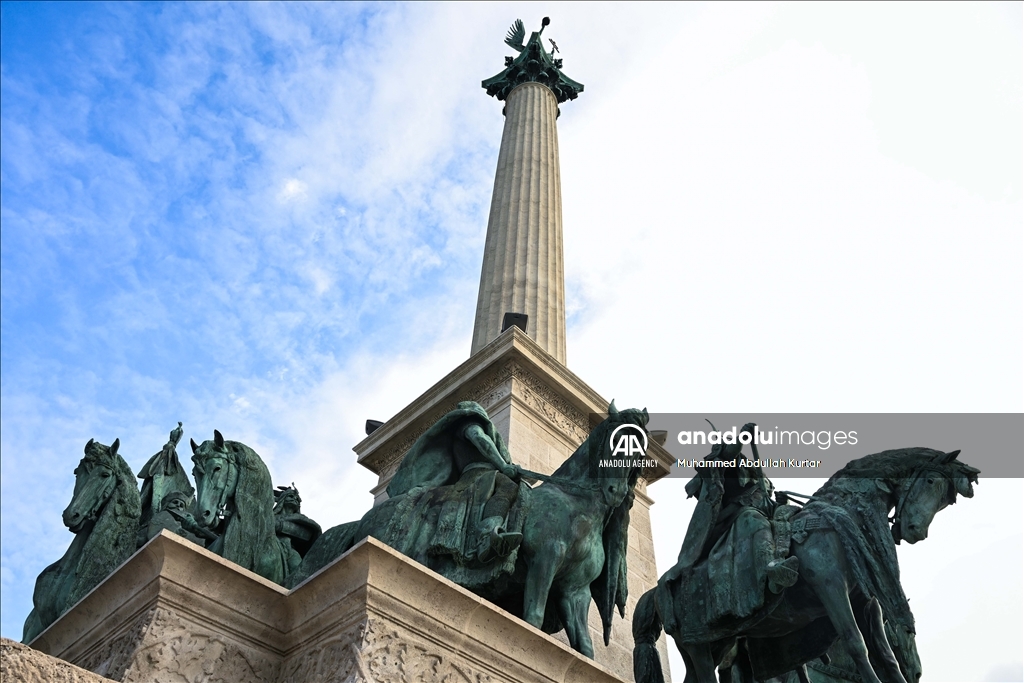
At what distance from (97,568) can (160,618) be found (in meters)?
2.60

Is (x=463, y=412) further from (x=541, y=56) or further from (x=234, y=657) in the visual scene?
(x=541, y=56)

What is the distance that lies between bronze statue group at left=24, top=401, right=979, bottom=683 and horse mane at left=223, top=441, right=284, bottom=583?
0.02 m

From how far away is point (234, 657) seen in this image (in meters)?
6.16

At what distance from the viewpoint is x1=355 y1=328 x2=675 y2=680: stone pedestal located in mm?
12219

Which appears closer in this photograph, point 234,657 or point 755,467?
point 234,657

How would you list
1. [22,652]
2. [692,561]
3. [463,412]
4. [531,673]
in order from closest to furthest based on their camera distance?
[22,652] → [531,673] → [692,561] → [463,412]

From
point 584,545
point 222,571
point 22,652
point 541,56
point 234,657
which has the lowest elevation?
point 22,652

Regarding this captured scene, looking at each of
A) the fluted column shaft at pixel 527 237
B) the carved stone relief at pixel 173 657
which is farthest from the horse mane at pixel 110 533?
the fluted column shaft at pixel 527 237

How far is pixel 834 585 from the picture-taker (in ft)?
21.8

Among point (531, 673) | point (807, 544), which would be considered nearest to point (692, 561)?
point (807, 544)

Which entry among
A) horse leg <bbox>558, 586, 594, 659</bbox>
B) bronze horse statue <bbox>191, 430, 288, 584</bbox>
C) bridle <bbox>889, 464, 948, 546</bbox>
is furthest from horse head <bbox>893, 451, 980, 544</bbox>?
bronze horse statue <bbox>191, 430, 288, 584</bbox>

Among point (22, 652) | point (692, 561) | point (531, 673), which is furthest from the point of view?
point (692, 561)

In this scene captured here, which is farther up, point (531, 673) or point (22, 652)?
point (531, 673)

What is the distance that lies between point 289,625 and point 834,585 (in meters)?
3.61
